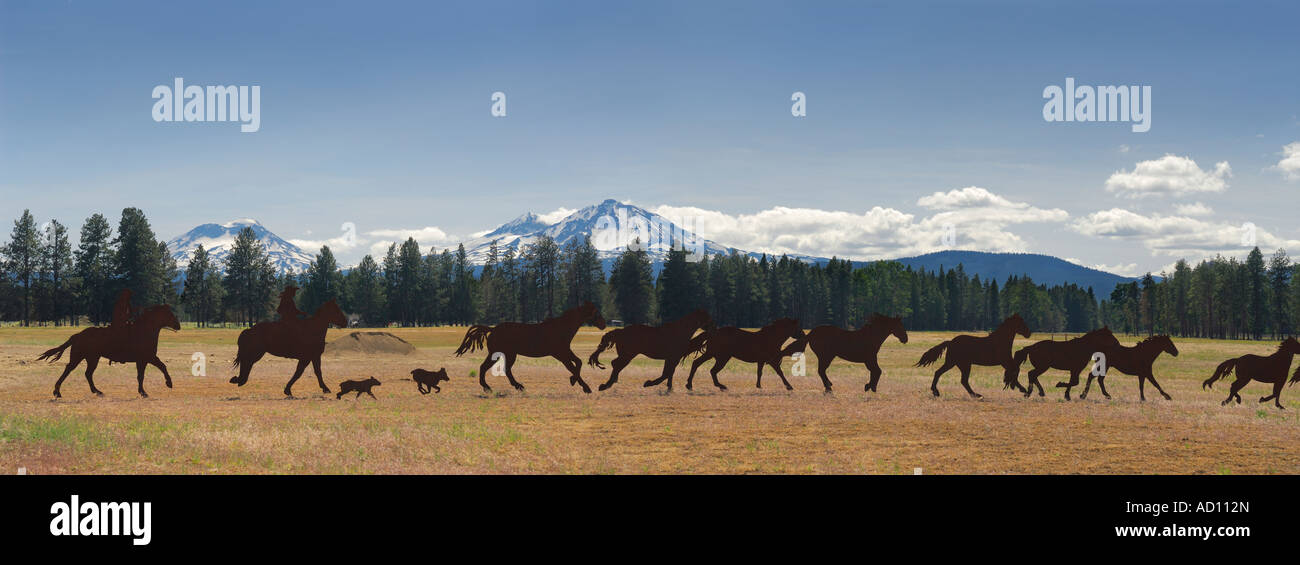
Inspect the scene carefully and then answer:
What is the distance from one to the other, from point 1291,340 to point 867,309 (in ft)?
477

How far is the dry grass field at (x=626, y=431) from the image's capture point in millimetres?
14031

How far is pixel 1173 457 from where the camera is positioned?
1521 centimetres

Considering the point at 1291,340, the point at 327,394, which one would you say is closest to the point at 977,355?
the point at 1291,340

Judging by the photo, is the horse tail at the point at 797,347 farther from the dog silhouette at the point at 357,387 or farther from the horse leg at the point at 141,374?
the horse leg at the point at 141,374

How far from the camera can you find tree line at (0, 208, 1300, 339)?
332 ft

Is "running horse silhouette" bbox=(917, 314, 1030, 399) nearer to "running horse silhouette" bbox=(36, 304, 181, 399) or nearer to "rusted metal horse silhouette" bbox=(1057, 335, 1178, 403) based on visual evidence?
"rusted metal horse silhouette" bbox=(1057, 335, 1178, 403)

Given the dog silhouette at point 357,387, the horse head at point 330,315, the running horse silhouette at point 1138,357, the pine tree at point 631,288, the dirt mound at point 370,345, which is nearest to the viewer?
the horse head at point 330,315

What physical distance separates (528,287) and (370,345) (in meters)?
101

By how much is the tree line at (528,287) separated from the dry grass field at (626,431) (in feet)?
295

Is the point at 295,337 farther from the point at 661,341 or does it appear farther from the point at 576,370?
the point at 661,341

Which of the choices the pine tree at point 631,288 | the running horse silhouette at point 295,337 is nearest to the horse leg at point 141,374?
the running horse silhouette at point 295,337

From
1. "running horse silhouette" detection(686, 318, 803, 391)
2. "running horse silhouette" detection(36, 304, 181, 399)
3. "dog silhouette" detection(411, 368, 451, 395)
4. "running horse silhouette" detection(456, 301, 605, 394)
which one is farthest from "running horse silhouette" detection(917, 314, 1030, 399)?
"running horse silhouette" detection(36, 304, 181, 399)

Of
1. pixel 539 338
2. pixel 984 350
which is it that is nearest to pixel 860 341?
pixel 984 350

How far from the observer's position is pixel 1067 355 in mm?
24906
